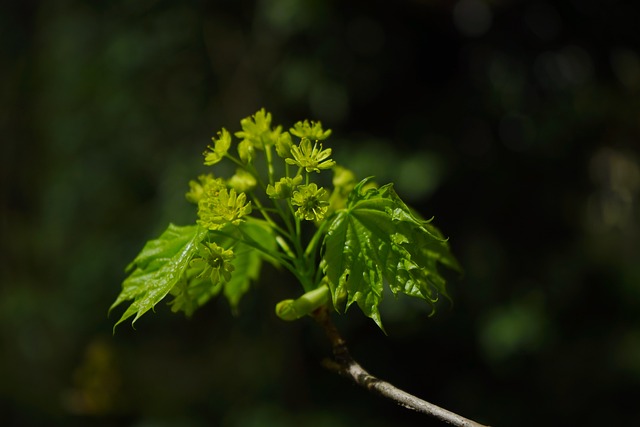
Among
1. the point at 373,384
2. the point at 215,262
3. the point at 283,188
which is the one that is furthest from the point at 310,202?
the point at 373,384

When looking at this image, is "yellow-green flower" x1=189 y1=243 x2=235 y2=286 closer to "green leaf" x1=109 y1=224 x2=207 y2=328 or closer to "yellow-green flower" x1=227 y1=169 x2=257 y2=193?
"green leaf" x1=109 y1=224 x2=207 y2=328

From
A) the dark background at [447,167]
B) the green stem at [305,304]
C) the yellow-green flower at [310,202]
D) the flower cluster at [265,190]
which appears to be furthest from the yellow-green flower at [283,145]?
the dark background at [447,167]

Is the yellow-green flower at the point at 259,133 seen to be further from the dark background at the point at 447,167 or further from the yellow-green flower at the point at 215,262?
the dark background at the point at 447,167

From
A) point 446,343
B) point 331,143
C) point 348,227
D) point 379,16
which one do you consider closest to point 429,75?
point 379,16

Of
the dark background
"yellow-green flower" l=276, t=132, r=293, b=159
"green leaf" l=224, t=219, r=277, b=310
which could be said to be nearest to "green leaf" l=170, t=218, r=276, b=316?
"green leaf" l=224, t=219, r=277, b=310

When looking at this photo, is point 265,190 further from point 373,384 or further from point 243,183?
point 373,384

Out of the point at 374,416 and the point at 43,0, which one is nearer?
the point at 374,416

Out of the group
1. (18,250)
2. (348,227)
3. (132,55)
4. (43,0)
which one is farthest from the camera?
(18,250)

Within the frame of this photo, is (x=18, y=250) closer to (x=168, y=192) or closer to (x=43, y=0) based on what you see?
(x=43, y=0)
